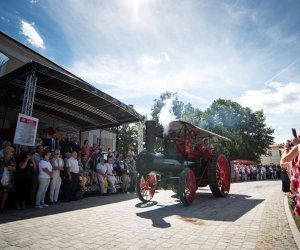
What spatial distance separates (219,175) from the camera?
1014 cm

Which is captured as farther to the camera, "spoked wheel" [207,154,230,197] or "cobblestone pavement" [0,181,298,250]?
"spoked wheel" [207,154,230,197]

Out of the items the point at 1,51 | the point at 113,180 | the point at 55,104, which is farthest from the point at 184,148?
the point at 1,51

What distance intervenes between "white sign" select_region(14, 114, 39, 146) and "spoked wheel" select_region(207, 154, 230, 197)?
675 cm

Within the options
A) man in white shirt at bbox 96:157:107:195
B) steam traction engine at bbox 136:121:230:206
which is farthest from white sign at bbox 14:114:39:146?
steam traction engine at bbox 136:121:230:206

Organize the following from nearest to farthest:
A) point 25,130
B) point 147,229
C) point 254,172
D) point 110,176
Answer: point 147,229 → point 25,130 → point 110,176 → point 254,172

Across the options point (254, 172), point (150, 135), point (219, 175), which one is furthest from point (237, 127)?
point (150, 135)

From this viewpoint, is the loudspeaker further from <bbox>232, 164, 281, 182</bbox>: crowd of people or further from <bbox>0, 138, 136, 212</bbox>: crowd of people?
<bbox>232, 164, 281, 182</bbox>: crowd of people

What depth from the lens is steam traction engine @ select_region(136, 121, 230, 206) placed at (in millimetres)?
7691

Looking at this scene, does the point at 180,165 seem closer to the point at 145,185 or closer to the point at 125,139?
the point at 145,185

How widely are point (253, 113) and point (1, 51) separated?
42414 millimetres

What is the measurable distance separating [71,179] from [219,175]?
235 inches

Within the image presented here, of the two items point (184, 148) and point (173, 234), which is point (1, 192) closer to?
point (173, 234)

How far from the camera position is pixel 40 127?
15.1 metres

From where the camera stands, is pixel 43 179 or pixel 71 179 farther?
pixel 71 179
